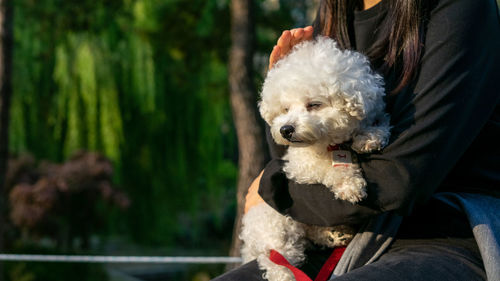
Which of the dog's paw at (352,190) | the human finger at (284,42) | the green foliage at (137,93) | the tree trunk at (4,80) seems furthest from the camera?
the green foliage at (137,93)

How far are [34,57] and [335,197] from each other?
8173mm

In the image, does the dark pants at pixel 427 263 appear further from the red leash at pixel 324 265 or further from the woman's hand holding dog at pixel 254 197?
the woman's hand holding dog at pixel 254 197

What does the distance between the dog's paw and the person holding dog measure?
0.02 metres

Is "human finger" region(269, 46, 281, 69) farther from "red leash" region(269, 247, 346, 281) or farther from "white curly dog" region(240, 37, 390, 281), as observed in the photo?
"red leash" region(269, 247, 346, 281)

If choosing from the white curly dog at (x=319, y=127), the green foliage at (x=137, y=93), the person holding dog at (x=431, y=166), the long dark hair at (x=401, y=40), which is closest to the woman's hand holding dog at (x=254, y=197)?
the white curly dog at (x=319, y=127)

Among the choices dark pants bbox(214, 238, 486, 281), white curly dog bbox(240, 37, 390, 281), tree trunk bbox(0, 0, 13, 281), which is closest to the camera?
dark pants bbox(214, 238, 486, 281)

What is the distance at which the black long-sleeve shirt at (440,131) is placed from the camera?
1.30 metres

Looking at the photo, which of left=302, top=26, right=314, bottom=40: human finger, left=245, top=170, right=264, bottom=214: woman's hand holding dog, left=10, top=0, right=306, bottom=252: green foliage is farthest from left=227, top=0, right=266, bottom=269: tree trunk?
left=302, top=26, right=314, bottom=40: human finger

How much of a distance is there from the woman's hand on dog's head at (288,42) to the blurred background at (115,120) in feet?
18.2

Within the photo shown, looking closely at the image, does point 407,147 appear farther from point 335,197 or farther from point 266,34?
point 266,34

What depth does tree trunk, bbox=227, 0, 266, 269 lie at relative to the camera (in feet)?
17.3

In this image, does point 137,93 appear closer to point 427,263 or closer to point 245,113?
point 245,113

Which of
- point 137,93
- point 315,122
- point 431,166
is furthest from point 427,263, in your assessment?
point 137,93

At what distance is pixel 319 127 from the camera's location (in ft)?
4.99
